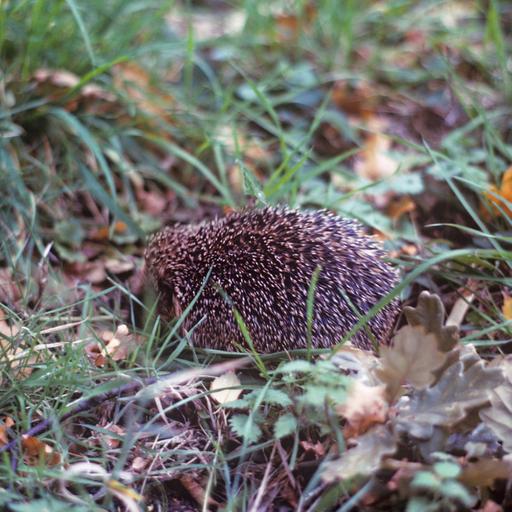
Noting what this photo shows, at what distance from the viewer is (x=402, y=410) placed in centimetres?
276

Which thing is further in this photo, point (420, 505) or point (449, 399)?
point (449, 399)

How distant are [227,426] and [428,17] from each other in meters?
4.71

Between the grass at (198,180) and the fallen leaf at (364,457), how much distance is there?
6.3 inches

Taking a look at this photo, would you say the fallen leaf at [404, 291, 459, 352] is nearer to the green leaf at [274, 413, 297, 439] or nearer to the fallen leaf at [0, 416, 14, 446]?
the green leaf at [274, 413, 297, 439]

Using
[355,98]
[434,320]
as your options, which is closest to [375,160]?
[355,98]

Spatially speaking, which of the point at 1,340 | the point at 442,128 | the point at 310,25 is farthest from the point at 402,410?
the point at 310,25

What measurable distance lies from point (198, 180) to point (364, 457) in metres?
2.90

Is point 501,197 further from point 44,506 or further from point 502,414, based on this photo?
point 44,506

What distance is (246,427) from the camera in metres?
2.87

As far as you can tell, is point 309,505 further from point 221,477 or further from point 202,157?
point 202,157

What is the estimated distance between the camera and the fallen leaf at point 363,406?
8.50 feet

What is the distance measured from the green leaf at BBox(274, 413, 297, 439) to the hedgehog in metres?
0.48

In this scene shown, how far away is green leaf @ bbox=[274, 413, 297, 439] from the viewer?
2.75m

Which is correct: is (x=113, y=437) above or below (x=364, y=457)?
below
